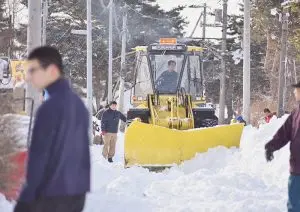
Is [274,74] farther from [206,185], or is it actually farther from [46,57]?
[46,57]

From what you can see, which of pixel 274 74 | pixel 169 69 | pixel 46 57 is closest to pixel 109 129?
pixel 169 69

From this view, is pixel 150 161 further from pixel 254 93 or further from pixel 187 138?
pixel 254 93

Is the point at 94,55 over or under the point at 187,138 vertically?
over

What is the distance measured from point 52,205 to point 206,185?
261 inches

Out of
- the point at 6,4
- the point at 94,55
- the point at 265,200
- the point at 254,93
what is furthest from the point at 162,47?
the point at 254,93

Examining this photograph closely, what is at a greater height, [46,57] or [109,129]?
[46,57]

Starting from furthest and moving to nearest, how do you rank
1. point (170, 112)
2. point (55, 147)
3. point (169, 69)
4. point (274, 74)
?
point (274, 74) → point (169, 69) → point (170, 112) → point (55, 147)

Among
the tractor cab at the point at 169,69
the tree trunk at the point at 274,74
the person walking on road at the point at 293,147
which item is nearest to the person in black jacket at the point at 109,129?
the tractor cab at the point at 169,69

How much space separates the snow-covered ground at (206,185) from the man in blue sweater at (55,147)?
3278 millimetres

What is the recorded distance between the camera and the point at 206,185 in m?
10.3

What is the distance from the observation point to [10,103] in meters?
7.92

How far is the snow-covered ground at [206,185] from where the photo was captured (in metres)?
8.45

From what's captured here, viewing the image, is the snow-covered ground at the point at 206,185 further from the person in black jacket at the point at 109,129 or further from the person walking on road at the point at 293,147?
the person in black jacket at the point at 109,129

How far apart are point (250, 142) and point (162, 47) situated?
4.15 meters
